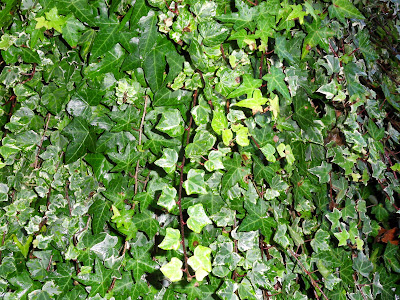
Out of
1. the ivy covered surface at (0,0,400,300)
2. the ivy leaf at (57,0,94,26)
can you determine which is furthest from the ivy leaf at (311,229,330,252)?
the ivy leaf at (57,0,94,26)

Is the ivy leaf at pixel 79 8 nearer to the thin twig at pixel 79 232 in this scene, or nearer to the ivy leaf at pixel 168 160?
the ivy leaf at pixel 168 160

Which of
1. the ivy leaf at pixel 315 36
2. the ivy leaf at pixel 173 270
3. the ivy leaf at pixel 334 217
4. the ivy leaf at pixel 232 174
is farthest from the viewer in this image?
the ivy leaf at pixel 334 217

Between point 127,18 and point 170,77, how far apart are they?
18 centimetres

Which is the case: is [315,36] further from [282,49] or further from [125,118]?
[125,118]

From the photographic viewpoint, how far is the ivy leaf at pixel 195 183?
2.51 feet

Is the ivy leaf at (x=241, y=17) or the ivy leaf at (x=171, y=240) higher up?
the ivy leaf at (x=241, y=17)

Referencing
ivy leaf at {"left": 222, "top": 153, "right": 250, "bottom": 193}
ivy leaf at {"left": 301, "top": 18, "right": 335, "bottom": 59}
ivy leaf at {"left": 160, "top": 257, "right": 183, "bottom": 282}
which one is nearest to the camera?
ivy leaf at {"left": 160, "top": 257, "right": 183, "bottom": 282}

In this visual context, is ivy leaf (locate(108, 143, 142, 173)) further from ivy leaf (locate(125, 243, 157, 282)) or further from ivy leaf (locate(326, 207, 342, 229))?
ivy leaf (locate(326, 207, 342, 229))

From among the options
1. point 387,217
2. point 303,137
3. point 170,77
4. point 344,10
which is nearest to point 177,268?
point 170,77

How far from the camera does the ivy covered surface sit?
813mm

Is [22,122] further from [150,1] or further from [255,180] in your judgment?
[255,180]

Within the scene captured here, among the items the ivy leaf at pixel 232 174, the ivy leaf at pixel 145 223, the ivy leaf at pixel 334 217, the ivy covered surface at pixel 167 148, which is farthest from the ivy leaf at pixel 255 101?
the ivy leaf at pixel 334 217

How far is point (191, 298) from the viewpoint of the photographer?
805 mm

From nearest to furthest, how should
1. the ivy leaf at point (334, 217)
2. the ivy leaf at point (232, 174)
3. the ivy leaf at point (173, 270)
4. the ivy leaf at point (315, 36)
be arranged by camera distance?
the ivy leaf at point (173, 270), the ivy leaf at point (232, 174), the ivy leaf at point (315, 36), the ivy leaf at point (334, 217)
